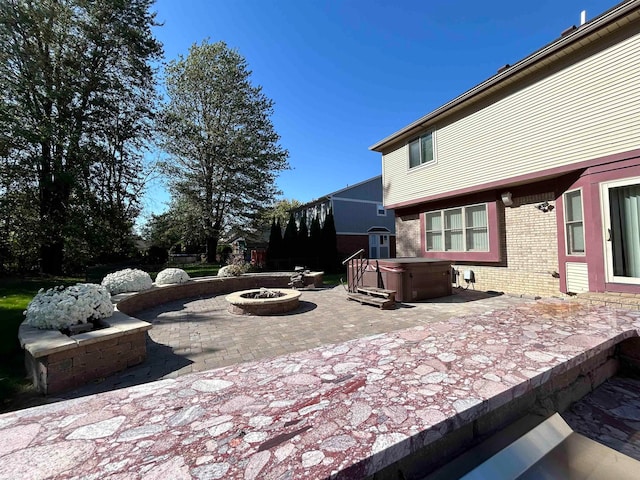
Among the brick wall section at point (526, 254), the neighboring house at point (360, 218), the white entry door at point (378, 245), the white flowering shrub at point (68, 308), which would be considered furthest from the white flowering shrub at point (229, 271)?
the white entry door at point (378, 245)

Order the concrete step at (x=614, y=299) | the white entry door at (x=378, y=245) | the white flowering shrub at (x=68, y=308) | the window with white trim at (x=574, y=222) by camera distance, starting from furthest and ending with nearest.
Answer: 1. the white entry door at (x=378, y=245)
2. the window with white trim at (x=574, y=222)
3. the concrete step at (x=614, y=299)
4. the white flowering shrub at (x=68, y=308)

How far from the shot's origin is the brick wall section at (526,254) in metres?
7.04

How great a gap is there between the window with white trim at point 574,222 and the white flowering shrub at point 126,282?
34.2 ft

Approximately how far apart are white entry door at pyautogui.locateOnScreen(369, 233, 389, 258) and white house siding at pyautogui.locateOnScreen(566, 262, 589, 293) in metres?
16.2

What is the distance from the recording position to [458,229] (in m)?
9.19

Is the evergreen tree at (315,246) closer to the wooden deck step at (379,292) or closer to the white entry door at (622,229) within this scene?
the wooden deck step at (379,292)

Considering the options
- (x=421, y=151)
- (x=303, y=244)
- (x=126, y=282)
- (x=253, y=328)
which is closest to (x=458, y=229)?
(x=421, y=151)

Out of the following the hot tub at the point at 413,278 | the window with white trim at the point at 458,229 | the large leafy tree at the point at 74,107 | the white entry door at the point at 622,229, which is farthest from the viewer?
the large leafy tree at the point at 74,107

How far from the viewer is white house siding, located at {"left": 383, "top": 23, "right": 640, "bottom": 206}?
18.1 feet

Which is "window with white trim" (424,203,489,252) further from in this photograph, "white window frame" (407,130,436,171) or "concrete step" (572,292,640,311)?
"concrete step" (572,292,640,311)

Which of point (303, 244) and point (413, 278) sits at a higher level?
point (303, 244)

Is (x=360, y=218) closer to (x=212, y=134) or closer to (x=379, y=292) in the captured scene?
(x=212, y=134)

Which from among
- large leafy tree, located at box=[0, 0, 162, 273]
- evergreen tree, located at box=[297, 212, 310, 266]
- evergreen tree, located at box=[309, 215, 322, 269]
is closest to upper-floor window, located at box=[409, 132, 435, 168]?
evergreen tree, located at box=[309, 215, 322, 269]

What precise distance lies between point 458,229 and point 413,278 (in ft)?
9.53
